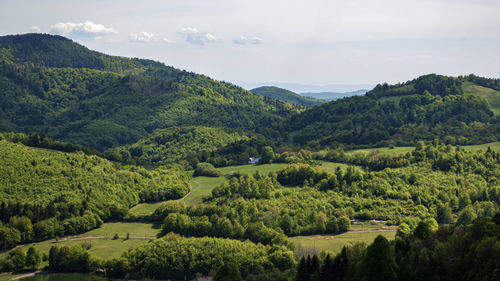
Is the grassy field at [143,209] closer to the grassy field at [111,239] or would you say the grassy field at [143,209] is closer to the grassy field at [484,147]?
the grassy field at [111,239]

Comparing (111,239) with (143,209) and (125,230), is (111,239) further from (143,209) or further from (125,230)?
(143,209)

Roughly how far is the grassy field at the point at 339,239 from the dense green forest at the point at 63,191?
4699 centimetres

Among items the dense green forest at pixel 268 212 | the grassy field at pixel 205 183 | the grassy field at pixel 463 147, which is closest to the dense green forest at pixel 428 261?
the dense green forest at pixel 268 212

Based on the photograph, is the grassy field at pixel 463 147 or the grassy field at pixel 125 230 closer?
the grassy field at pixel 125 230

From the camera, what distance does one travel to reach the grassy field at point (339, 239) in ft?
295

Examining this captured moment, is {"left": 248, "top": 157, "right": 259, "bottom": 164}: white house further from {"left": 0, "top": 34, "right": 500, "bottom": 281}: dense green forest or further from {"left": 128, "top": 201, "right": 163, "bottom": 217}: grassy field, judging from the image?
{"left": 128, "top": 201, "right": 163, "bottom": 217}: grassy field

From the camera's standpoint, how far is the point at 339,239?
318ft

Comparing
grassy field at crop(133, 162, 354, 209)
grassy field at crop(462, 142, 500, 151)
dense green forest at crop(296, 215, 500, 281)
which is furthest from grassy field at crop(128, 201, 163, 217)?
grassy field at crop(462, 142, 500, 151)

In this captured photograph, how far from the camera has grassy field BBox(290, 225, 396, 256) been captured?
90062 millimetres

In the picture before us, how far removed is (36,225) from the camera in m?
103

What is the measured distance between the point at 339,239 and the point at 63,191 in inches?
2639

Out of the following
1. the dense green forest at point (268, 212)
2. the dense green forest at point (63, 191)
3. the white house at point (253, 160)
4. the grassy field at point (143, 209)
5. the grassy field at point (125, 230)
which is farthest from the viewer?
the white house at point (253, 160)

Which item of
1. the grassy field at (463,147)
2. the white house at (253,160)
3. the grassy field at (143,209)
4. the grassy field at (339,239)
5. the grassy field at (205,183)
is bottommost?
the grassy field at (339,239)

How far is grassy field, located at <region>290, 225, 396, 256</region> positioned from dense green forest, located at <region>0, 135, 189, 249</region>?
47.0 metres
